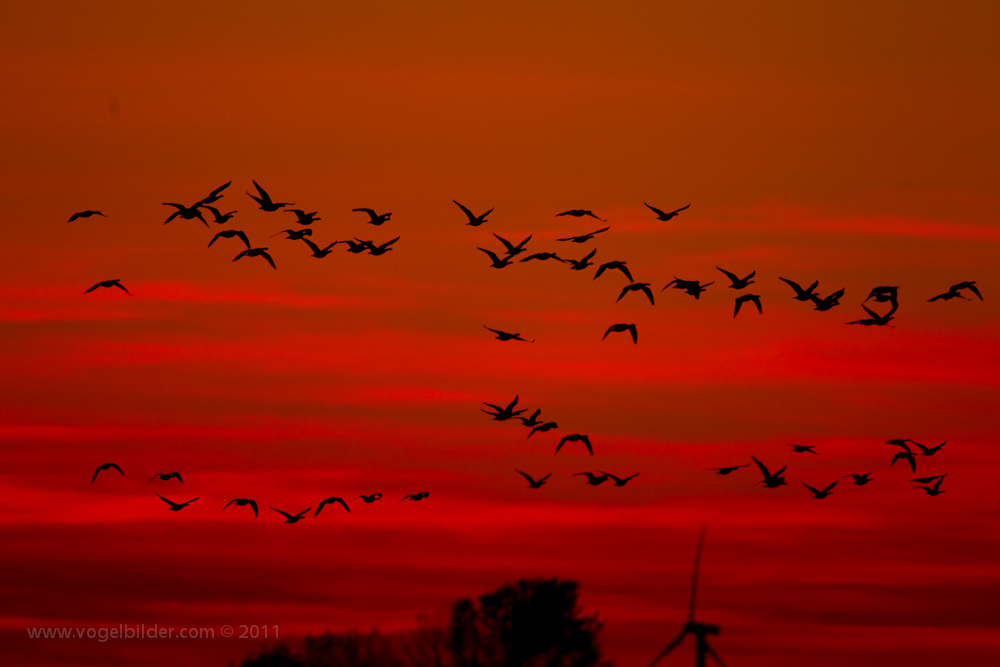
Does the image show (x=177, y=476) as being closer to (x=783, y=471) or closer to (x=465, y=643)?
(x=783, y=471)

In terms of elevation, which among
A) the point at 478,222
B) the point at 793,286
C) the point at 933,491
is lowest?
the point at 933,491

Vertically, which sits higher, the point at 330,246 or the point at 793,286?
the point at 330,246

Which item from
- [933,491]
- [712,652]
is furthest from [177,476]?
[933,491]

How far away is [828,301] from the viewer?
6938cm

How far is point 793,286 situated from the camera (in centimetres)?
6625

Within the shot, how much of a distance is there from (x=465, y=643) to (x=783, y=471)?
3955cm

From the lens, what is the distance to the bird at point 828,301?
6912 centimetres

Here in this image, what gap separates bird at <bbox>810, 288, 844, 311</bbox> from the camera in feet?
227

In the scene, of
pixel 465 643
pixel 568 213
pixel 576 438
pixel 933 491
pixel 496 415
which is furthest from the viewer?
pixel 465 643

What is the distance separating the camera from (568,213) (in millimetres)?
65562

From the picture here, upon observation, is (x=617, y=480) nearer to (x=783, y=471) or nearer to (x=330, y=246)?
(x=783, y=471)

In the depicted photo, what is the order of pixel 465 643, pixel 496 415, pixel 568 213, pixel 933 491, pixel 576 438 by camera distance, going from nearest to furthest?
pixel 568 213, pixel 496 415, pixel 576 438, pixel 933 491, pixel 465 643

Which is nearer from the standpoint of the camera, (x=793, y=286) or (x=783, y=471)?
(x=793, y=286)

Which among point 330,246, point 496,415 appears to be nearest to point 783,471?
point 496,415
